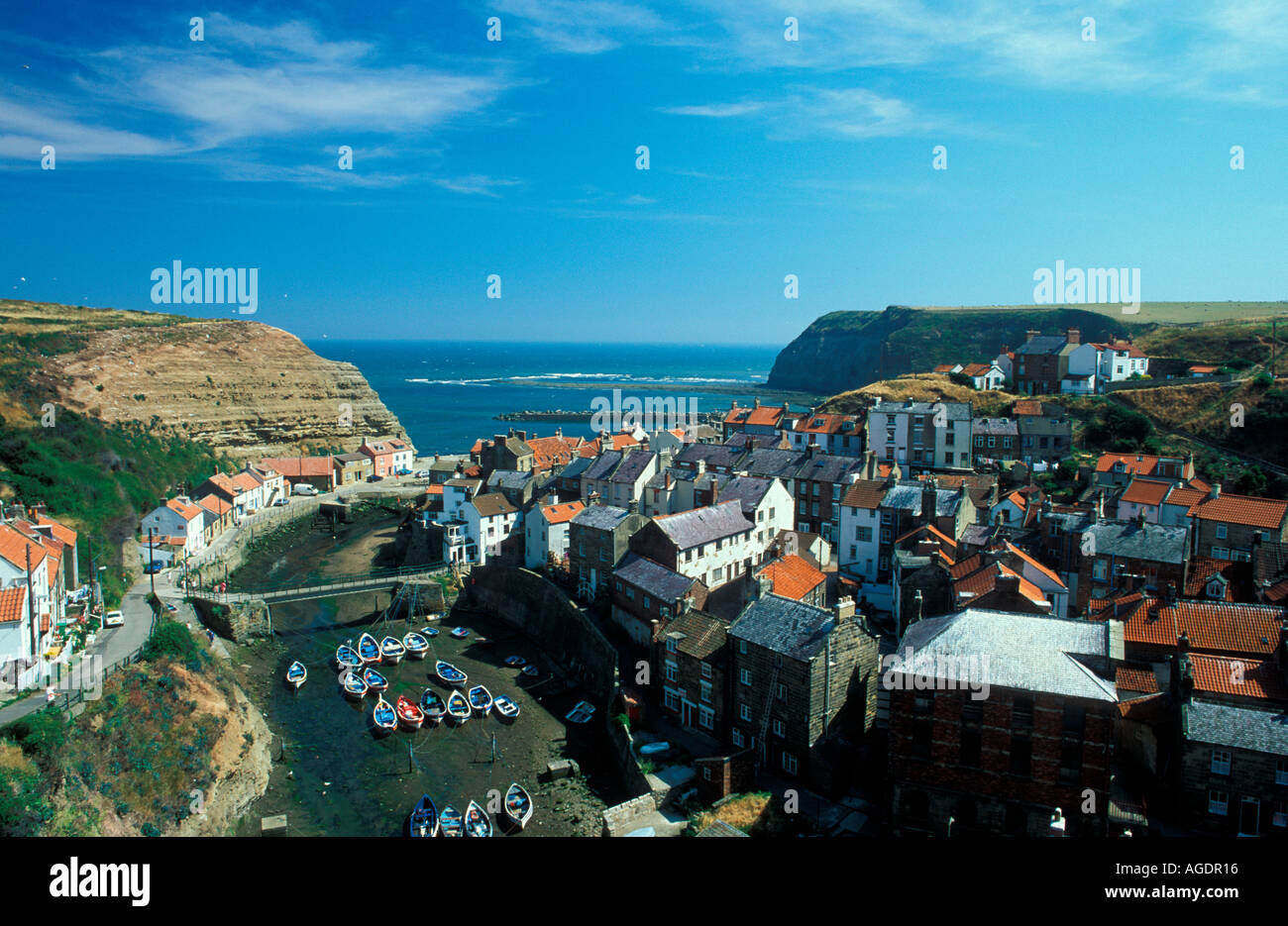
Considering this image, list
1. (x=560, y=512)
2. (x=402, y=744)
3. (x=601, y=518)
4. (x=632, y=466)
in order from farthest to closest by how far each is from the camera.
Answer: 1. (x=632, y=466)
2. (x=560, y=512)
3. (x=601, y=518)
4. (x=402, y=744)

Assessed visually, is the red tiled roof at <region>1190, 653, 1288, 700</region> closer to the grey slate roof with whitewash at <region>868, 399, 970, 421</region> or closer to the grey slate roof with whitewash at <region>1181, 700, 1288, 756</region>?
A: the grey slate roof with whitewash at <region>1181, 700, 1288, 756</region>

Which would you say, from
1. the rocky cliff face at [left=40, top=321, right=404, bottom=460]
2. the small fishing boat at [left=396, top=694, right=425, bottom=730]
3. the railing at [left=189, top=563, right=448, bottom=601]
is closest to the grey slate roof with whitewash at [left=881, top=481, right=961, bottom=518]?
the small fishing boat at [left=396, top=694, right=425, bottom=730]

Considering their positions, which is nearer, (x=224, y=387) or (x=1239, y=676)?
(x=1239, y=676)

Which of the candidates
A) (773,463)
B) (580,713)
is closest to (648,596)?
(580,713)

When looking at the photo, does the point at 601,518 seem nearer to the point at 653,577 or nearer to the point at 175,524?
the point at 653,577

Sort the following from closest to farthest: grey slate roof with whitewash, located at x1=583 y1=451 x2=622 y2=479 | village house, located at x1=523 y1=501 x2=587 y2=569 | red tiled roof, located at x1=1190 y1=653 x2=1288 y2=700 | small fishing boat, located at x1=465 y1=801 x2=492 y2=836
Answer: red tiled roof, located at x1=1190 y1=653 x2=1288 y2=700
small fishing boat, located at x1=465 y1=801 x2=492 y2=836
village house, located at x1=523 y1=501 x2=587 y2=569
grey slate roof with whitewash, located at x1=583 y1=451 x2=622 y2=479

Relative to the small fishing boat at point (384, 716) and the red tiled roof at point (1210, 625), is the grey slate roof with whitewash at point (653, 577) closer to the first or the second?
the small fishing boat at point (384, 716)

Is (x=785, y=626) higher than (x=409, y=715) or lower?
higher
